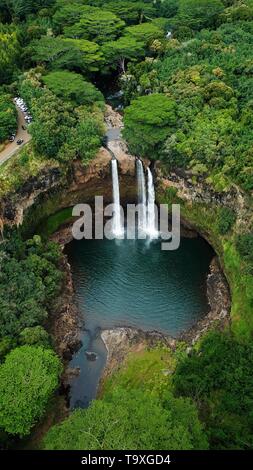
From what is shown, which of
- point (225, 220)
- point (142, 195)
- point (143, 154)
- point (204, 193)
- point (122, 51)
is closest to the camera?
point (225, 220)

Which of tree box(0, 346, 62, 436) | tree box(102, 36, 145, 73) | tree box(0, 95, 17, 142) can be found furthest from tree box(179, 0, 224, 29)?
tree box(0, 346, 62, 436)

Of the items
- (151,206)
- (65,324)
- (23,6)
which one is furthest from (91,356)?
(23,6)

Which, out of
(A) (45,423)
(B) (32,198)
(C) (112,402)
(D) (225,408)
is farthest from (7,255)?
(D) (225,408)

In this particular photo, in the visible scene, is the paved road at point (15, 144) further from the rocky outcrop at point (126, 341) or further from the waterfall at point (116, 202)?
the rocky outcrop at point (126, 341)

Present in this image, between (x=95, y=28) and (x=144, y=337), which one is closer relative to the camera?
(x=144, y=337)

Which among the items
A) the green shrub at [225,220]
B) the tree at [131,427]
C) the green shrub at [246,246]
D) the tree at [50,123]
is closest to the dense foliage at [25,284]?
the tree at [50,123]

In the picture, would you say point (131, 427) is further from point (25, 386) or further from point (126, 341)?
point (126, 341)
